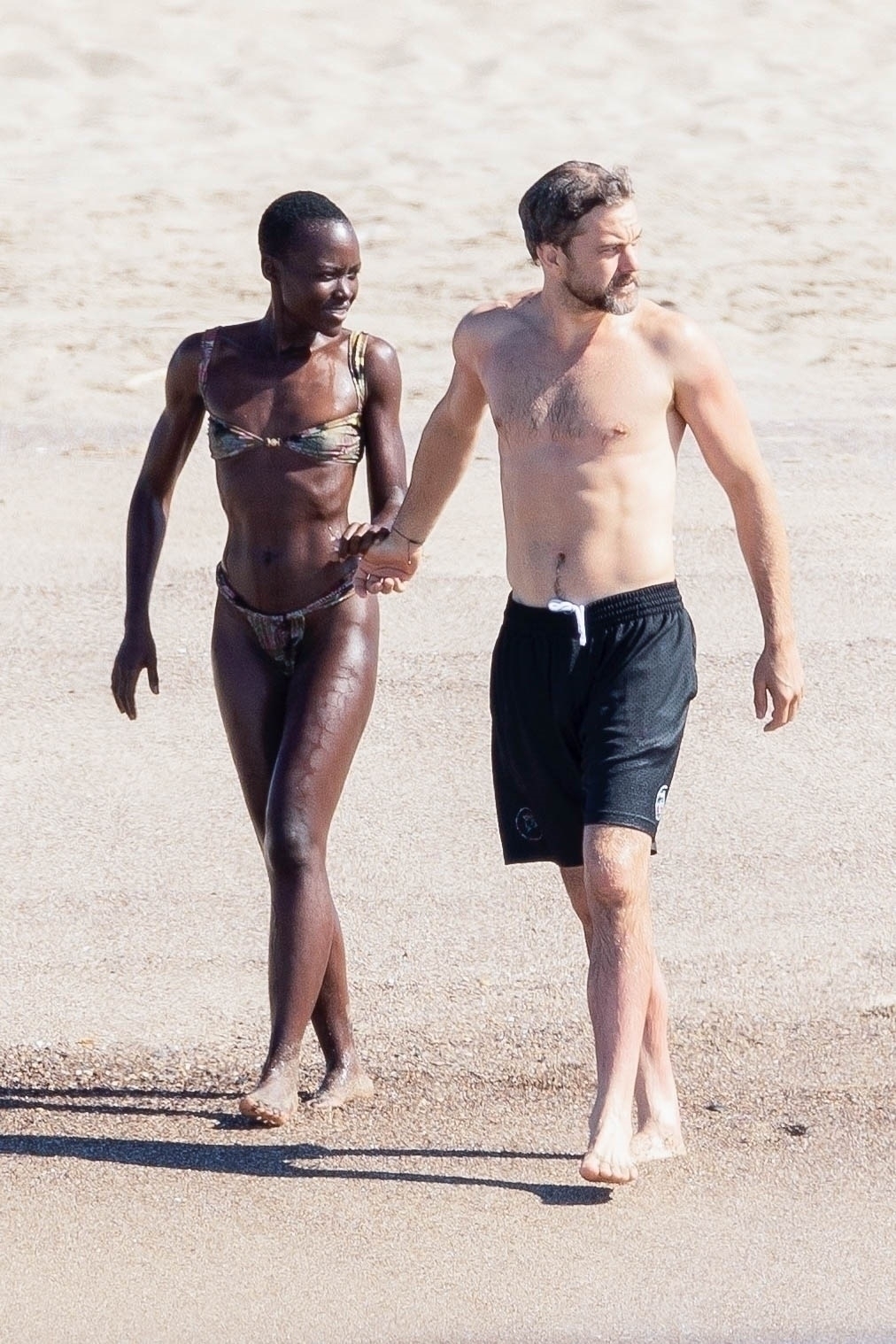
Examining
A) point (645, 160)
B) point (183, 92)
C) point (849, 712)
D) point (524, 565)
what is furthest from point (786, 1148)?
point (183, 92)

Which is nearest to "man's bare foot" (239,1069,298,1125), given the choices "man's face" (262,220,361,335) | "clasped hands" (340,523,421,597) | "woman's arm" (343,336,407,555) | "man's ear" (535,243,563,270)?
"clasped hands" (340,523,421,597)

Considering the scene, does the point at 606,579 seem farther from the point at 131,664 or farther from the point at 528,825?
the point at 131,664

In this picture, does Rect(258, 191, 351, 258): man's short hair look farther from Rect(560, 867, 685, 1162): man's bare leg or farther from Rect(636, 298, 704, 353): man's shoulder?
Rect(560, 867, 685, 1162): man's bare leg

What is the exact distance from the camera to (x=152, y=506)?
4.74 m

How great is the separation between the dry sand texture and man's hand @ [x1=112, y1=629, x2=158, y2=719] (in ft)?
2.82

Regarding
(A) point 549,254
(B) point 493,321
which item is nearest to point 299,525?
(B) point 493,321

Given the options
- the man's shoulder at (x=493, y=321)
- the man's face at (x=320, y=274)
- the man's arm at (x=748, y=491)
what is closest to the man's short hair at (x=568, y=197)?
the man's shoulder at (x=493, y=321)

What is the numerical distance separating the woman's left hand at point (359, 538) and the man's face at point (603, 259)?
2.41 feet

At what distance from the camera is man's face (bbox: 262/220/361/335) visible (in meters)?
4.51

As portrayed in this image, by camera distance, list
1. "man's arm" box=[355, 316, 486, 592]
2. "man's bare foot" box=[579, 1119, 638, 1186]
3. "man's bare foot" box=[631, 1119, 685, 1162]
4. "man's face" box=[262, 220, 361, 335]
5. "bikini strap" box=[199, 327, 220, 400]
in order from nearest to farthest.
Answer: "man's bare foot" box=[579, 1119, 638, 1186] → "man's bare foot" box=[631, 1119, 685, 1162] → "man's arm" box=[355, 316, 486, 592] → "man's face" box=[262, 220, 361, 335] → "bikini strap" box=[199, 327, 220, 400]

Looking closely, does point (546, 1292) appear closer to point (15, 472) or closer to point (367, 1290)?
point (367, 1290)

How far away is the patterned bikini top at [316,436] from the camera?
4.56m

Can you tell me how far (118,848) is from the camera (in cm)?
605

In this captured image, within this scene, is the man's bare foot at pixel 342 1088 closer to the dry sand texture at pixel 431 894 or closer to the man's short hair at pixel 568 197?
the dry sand texture at pixel 431 894
